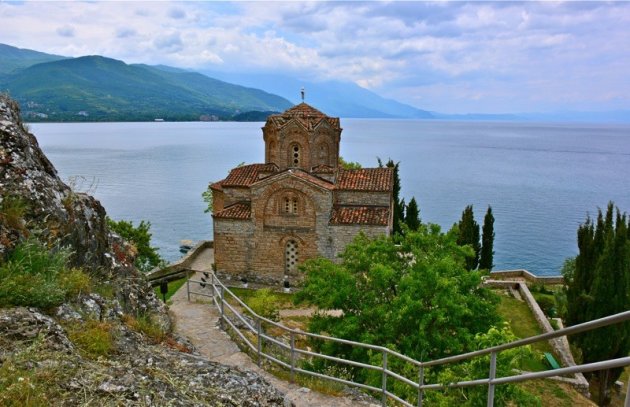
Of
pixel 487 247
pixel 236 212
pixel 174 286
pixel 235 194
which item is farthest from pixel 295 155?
pixel 487 247

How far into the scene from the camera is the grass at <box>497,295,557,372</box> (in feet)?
58.9

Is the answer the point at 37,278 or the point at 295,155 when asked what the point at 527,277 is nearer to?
the point at 295,155

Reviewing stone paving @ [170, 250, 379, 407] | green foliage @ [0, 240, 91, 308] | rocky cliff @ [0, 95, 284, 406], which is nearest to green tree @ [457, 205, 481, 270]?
stone paving @ [170, 250, 379, 407]

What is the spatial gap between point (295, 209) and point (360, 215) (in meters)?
3.29

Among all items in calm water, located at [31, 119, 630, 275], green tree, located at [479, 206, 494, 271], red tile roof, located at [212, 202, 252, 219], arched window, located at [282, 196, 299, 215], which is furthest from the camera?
calm water, located at [31, 119, 630, 275]

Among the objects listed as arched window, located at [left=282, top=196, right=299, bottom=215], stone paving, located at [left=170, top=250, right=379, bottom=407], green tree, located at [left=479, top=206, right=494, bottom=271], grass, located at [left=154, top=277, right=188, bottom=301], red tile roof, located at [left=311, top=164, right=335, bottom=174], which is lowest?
grass, located at [left=154, top=277, right=188, bottom=301]

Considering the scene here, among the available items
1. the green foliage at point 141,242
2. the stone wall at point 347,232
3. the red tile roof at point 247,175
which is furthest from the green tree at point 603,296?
the green foliage at point 141,242

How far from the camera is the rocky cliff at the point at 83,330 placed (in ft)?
14.6

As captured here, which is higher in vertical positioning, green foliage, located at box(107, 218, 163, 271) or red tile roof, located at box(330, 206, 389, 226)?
red tile roof, located at box(330, 206, 389, 226)

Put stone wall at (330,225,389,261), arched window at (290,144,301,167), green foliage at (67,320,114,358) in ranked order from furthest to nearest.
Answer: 1. arched window at (290,144,301,167)
2. stone wall at (330,225,389,261)
3. green foliage at (67,320,114,358)

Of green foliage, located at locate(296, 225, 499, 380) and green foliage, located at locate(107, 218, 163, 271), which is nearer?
green foliage, located at locate(296, 225, 499, 380)

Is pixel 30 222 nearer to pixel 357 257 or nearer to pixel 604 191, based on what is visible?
pixel 357 257

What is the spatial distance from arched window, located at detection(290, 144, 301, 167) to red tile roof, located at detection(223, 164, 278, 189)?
3.41 feet

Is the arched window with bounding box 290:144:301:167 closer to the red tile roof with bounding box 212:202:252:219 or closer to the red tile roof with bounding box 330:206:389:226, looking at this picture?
the red tile roof with bounding box 212:202:252:219
